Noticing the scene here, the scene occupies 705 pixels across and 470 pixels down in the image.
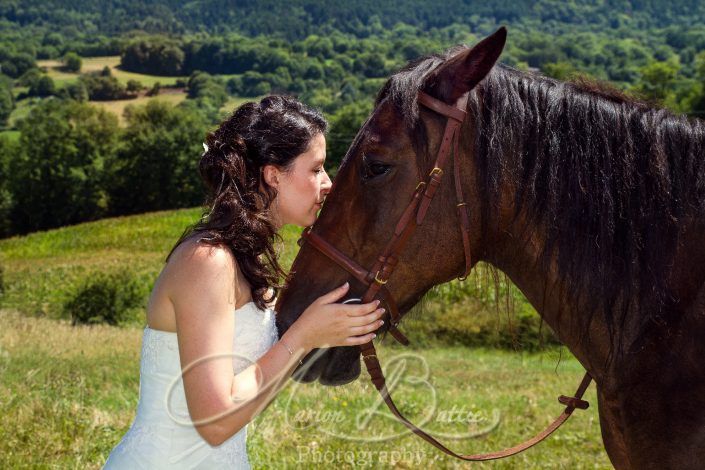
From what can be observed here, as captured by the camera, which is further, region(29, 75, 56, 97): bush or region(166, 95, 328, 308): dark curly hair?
region(29, 75, 56, 97): bush

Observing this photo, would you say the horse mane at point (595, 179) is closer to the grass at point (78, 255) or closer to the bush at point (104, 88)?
the grass at point (78, 255)

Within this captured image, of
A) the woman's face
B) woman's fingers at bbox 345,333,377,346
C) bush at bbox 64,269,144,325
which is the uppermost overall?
the woman's face

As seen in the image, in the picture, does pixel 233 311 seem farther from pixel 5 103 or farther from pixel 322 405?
pixel 5 103

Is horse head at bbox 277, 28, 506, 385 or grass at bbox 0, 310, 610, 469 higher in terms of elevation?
horse head at bbox 277, 28, 506, 385

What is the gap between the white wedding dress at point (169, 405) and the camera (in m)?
2.64

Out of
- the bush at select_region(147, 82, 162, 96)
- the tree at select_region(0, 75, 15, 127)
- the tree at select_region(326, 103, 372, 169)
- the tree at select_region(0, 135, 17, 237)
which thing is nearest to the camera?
the tree at select_region(326, 103, 372, 169)

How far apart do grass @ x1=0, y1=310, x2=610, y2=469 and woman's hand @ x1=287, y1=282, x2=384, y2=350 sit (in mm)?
671

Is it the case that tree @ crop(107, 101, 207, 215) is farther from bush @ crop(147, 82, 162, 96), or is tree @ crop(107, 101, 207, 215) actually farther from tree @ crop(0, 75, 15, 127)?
bush @ crop(147, 82, 162, 96)

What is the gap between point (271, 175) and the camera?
2.73m

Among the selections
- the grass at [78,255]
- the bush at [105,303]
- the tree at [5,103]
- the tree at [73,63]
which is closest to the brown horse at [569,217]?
the grass at [78,255]

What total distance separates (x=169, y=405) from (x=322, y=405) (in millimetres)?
4511

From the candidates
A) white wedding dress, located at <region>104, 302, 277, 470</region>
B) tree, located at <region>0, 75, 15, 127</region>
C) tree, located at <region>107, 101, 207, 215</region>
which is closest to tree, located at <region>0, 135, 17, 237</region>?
tree, located at <region>107, 101, 207, 215</region>

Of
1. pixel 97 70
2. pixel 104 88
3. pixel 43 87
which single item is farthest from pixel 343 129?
pixel 97 70

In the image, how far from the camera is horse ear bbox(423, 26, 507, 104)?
2.29 meters
